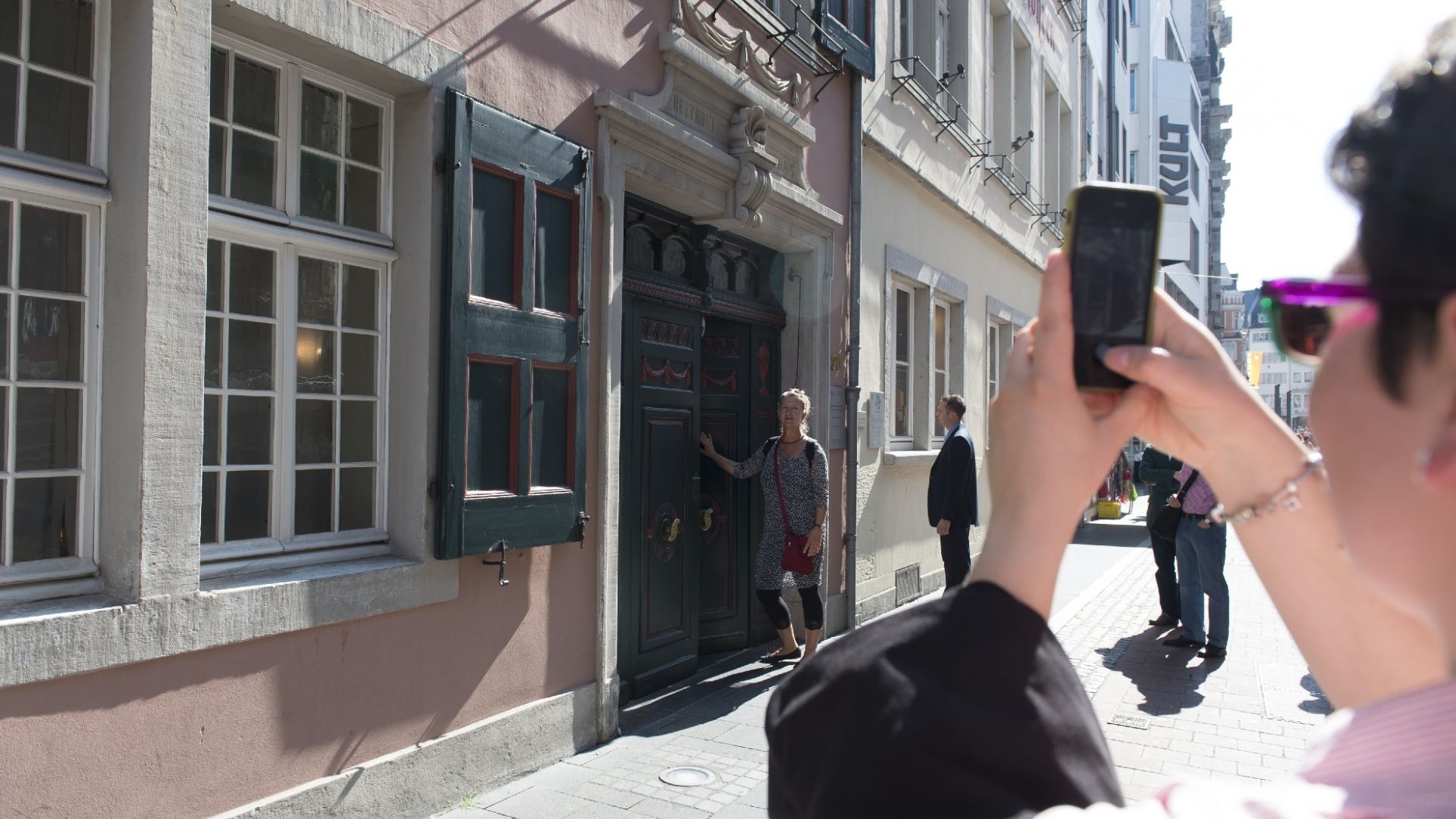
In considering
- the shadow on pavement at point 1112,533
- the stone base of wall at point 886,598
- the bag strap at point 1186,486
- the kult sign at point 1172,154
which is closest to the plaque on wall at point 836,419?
the stone base of wall at point 886,598

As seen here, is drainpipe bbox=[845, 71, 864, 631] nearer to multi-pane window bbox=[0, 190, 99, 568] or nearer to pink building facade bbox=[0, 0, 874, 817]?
pink building facade bbox=[0, 0, 874, 817]

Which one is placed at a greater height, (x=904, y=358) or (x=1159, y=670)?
(x=904, y=358)

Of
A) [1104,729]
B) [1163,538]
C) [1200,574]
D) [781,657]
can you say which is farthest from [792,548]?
[1163,538]

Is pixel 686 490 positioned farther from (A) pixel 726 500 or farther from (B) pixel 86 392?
(B) pixel 86 392

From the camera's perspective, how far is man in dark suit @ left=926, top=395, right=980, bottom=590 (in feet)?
27.5

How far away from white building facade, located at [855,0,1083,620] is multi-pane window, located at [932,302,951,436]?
0.07 ft

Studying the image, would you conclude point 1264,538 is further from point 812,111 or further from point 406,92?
point 812,111

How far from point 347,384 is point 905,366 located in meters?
7.36

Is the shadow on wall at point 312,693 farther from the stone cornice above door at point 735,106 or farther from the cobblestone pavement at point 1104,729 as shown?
the stone cornice above door at point 735,106

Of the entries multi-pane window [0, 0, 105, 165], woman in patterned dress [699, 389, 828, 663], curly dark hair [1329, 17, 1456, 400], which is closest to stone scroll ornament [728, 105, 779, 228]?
woman in patterned dress [699, 389, 828, 663]

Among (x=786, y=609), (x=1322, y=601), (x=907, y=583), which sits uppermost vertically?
(x=1322, y=601)

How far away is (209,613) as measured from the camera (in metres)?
3.51

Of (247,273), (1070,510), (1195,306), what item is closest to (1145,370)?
(1070,510)

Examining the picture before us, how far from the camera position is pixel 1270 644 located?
846 cm
